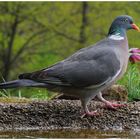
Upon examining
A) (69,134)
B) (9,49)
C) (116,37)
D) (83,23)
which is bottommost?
(69,134)

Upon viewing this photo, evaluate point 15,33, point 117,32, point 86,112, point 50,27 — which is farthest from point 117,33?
point 15,33

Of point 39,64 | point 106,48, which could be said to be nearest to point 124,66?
point 106,48

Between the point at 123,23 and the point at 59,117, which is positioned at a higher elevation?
the point at 123,23

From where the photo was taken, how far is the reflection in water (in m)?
5.56

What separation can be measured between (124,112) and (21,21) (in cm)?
1440

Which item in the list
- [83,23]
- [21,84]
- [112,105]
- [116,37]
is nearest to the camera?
[21,84]

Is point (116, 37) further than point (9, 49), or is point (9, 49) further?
point (9, 49)

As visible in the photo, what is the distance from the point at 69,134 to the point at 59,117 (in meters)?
0.56

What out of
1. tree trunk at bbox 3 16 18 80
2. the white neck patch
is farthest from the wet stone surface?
tree trunk at bbox 3 16 18 80

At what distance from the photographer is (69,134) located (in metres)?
5.66

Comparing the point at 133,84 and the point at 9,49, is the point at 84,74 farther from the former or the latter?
the point at 9,49

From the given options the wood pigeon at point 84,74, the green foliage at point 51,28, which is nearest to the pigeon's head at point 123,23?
the wood pigeon at point 84,74

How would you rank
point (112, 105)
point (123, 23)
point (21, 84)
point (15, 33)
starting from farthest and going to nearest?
point (15, 33) → point (123, 23) → point (112, 105) → point (21, 84)

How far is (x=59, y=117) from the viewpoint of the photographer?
244 inches
